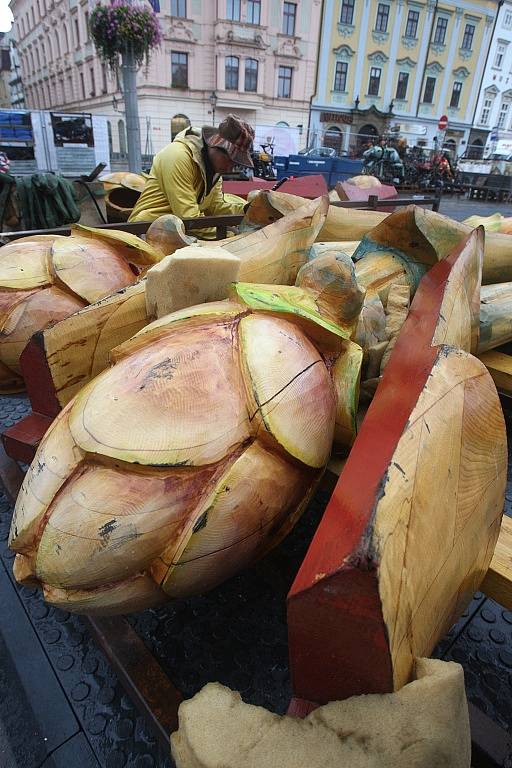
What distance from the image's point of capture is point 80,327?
1326 mm

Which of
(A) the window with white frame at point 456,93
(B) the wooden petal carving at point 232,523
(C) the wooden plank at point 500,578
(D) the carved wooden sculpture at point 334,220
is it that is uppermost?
(A) the window with white frame at point 456,93

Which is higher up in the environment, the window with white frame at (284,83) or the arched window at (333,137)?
the window with white frame at (284,83)

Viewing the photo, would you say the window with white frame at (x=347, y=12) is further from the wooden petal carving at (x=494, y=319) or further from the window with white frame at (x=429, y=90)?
the wooden petal carving at (x=494, y=319)

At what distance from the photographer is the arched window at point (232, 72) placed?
28719 millimetres

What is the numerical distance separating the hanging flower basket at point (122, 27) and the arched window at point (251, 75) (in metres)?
26.1

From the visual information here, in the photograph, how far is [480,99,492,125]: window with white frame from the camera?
3810 cm

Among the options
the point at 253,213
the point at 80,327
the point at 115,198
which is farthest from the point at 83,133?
the point at 80,327

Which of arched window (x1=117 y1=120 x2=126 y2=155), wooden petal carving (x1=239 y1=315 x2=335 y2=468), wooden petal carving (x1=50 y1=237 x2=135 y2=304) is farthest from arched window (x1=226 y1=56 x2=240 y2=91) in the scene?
wooden petal carving (x1=239 y1=315 x2=335 y2=468)

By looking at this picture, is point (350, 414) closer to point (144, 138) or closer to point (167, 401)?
point (167, 401)

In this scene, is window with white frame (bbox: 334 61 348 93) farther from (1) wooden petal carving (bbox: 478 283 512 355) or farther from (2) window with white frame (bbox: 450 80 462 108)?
(1) wooden petal carving (bbox: 478 283 512 355)

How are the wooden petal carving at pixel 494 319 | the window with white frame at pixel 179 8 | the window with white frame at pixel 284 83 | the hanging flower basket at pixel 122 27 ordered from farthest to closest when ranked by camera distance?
the window with white frame at pixel 284 83 < the window with white frame at pixel 179 8 < the hanging flower basket at pixel 122 27 < the wooden petal carving at pixel 494 319

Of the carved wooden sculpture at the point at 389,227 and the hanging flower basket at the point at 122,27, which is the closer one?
the carved wooden sculpture at the point at 389,227

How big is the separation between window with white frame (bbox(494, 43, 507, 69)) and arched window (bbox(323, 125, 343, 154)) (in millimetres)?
14966

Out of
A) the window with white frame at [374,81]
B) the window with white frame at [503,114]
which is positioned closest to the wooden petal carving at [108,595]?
the window with white frame at [374,81]
